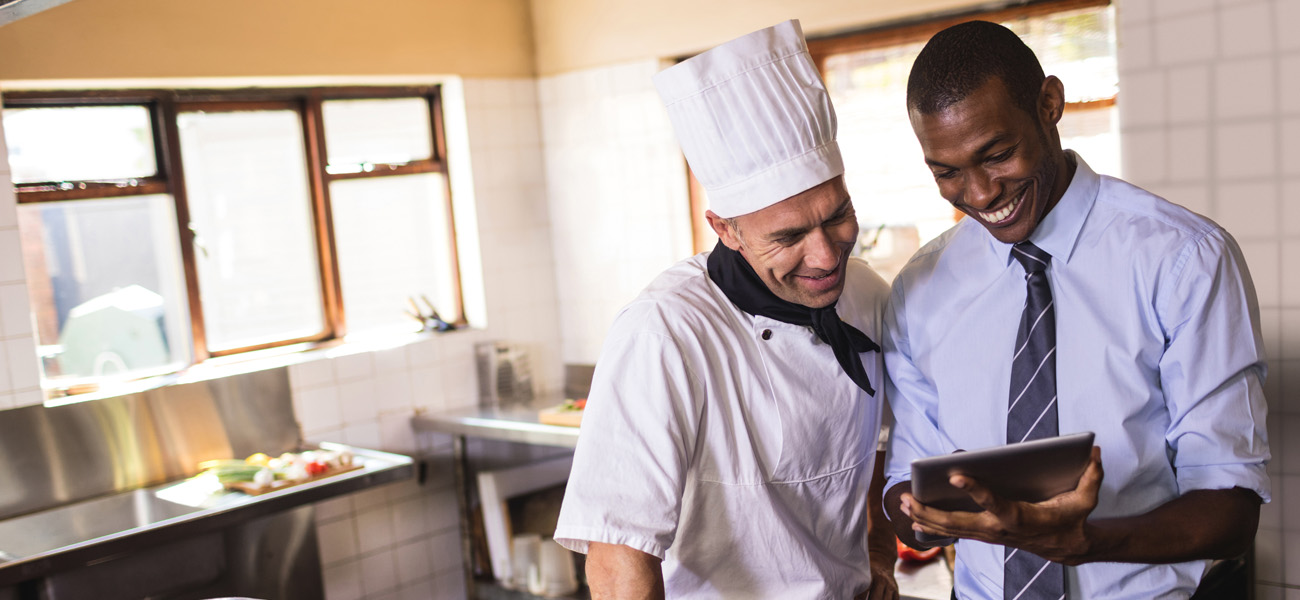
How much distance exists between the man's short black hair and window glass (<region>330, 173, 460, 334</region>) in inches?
129

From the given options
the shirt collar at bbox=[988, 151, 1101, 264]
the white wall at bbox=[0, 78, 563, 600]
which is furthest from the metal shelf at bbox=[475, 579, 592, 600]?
the shirt collar at bbox=[988, 151, 1101, 264]

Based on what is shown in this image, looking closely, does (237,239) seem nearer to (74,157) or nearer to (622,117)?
(74,157)

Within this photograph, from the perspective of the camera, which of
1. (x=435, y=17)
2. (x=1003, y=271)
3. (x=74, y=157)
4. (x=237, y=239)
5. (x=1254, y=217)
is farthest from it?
(x=435, y=17)

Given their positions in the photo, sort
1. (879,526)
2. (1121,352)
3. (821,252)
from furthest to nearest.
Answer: (879,526) < (821,252) < (1121,352)

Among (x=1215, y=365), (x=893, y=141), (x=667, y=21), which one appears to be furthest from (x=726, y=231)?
(x=667, y=21)

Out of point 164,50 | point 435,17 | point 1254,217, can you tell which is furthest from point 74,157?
point 1254,217

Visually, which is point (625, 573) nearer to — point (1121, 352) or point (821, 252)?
point (821, 252)

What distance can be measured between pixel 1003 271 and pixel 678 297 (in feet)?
1.59

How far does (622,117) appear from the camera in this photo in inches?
175

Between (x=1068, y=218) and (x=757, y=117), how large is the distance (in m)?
0.46

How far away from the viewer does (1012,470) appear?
4.00 ft

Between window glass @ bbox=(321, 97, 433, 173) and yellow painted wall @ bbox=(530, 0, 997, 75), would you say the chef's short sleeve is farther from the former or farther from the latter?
window glass @ bbox=(321, 97, 433, 173)

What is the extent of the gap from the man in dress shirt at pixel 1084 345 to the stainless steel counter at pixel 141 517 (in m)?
2.29

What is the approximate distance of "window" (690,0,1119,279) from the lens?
3.31 meters
